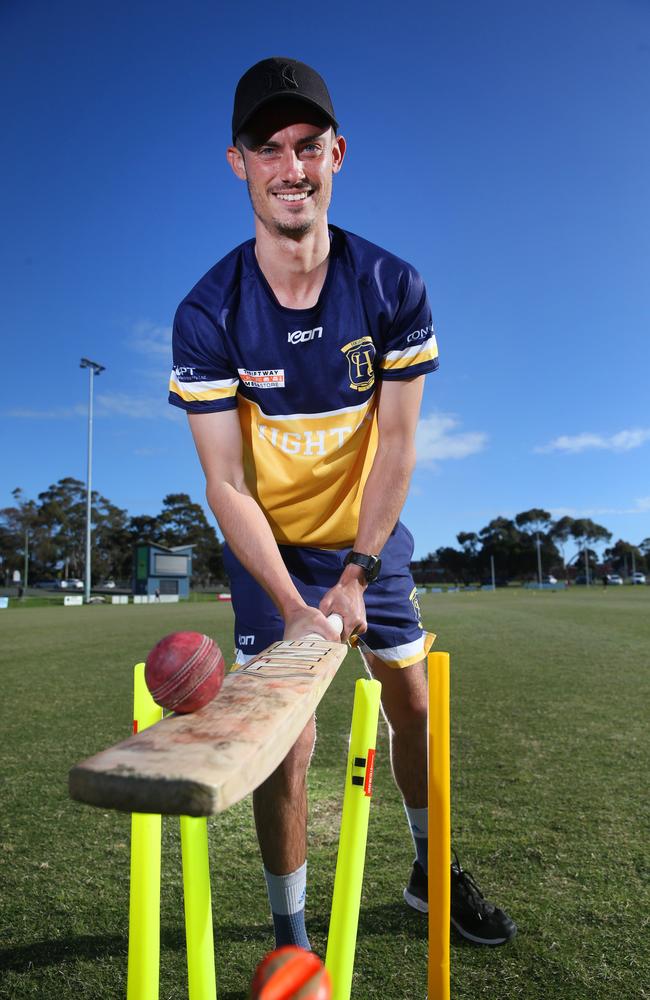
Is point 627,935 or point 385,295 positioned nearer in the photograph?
point 627,935

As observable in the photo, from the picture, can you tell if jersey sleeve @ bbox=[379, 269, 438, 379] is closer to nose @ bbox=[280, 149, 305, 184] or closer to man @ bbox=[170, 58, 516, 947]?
man @ bbox=[170, 58, 516, 947]

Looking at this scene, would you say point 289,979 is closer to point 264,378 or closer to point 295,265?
point 264,378

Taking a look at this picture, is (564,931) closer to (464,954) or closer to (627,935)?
(627,935)

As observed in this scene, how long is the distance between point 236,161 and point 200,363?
2.78 ft

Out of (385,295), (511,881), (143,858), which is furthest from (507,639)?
(143,858)

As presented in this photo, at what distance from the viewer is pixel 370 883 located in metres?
3.13

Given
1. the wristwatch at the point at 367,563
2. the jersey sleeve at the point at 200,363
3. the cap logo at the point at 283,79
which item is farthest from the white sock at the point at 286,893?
the cap logo at the point at 283,79

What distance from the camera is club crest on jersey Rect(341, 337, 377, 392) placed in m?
2.92

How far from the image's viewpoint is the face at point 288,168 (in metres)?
2.65

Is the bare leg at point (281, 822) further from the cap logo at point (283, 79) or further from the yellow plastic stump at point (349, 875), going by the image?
Result: the cap logo at point (283, 79)

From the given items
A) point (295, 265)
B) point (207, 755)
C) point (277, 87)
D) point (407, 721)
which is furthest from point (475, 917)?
point (277, 87)

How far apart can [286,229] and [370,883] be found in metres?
2.93

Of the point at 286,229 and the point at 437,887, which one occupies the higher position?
the point at 286,229

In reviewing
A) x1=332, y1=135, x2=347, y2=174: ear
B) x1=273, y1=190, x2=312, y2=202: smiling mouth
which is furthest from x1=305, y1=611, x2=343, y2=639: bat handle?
x1=332, y1=135, x2=347, y2=174: ear
